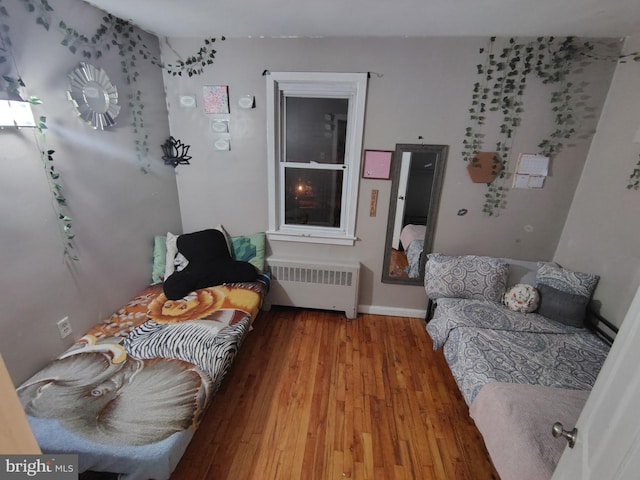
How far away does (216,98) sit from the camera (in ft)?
7.64

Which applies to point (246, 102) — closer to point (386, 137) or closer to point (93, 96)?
point (93, 96)

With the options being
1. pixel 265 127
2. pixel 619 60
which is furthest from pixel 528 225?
pixel 265 127

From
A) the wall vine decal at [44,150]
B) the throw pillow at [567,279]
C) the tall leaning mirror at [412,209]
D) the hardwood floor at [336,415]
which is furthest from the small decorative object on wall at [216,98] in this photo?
the throw pillow at [567,279]

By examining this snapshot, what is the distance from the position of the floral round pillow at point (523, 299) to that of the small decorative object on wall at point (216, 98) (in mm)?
→ 2728

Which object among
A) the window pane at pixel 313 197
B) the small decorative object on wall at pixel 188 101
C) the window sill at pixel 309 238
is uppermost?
the small decorative object on wall at pixel 188 101

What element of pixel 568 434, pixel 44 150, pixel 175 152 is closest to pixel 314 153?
pixel 175 152

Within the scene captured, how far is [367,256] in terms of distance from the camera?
263 centimetres

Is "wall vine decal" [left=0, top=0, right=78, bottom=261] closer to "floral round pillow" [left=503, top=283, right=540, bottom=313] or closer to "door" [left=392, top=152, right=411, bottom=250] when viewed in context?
"door" [left=392, top=152, right=411, bottom=250]

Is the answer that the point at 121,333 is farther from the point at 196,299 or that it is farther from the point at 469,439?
the point at 469,439

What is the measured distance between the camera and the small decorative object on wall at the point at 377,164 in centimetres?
231

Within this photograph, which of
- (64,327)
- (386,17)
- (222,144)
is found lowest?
(64,327)

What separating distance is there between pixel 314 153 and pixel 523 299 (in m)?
2.02

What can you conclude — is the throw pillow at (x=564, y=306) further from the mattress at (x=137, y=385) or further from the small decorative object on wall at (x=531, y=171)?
the mattress at (x=137, y=385)

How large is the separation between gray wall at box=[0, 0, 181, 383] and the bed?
2.23m
